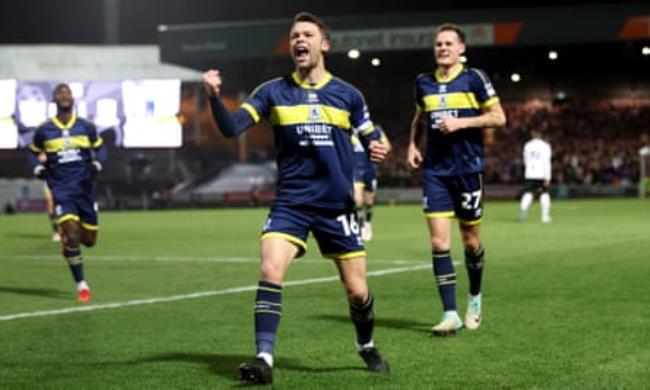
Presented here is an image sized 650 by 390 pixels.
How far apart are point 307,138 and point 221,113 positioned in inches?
29.5

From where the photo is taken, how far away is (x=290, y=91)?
7676 millimetres

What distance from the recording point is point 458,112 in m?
10.1

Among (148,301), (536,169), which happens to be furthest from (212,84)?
(536,169)

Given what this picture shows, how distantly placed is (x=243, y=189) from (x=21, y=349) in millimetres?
38452

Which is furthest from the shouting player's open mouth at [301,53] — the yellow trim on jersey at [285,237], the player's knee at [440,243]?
the player's knee at [440,243]

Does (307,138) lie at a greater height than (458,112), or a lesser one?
lesser

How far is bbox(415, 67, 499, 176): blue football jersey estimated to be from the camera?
1006 centimetres

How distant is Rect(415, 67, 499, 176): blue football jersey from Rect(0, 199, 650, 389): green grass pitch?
4.68 ft

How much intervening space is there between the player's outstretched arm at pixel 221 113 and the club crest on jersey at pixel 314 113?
424 mm

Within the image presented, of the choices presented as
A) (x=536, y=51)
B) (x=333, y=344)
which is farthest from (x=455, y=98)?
(x=536, y=51)

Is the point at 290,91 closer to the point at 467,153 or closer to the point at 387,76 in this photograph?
the point at 467,153

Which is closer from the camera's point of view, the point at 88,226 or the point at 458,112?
the point at 458,112

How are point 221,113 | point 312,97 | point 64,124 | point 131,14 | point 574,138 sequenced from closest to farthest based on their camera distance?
1. point 221,113
2. point 312,97
3. point 64,124
4. point 574,138
5. point 131,14

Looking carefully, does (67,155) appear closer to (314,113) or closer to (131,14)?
(314,113)
